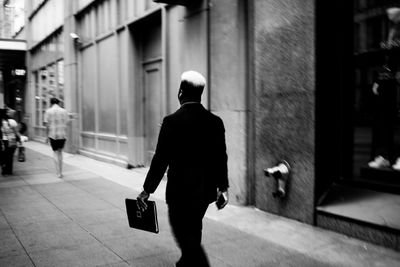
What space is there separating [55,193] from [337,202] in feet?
17.6

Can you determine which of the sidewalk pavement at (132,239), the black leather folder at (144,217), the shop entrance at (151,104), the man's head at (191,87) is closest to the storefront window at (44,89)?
the shop entrance at (151,104)

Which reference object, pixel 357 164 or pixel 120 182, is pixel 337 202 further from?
pixel 120 182

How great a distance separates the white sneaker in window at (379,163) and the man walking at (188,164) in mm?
3213

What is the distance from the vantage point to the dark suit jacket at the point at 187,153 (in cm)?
334

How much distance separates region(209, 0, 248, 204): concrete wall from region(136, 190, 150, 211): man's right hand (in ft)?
11.9

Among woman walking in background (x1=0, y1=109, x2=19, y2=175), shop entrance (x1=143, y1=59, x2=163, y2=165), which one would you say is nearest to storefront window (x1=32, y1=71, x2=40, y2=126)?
woman walking in background (x1=0, y1=109, x2=19, y2=175)

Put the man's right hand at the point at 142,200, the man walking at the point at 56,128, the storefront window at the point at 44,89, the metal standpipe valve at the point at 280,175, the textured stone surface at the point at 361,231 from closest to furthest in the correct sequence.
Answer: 1. the man's right hand at the point at 142,200
2. the textured stone surface at the point at 361,231
3. the metal standpipe valve at the point at 280,175
4. the man walking at the point at 56,128
5. the storefront window at the point at 44,89

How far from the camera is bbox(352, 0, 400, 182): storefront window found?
557 cm

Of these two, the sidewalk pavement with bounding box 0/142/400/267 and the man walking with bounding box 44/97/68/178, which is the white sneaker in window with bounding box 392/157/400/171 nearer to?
the sidewalk pavement with bounding box 0/142/400/267

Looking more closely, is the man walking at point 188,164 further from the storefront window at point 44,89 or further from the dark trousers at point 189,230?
the storefront window at point 44,89

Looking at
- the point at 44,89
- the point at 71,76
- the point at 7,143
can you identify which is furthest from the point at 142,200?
the point at 44,89

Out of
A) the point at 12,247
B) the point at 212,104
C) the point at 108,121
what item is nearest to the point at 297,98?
the point at 212,104

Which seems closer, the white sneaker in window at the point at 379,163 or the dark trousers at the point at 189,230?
the dark trousers at the point at 189,230

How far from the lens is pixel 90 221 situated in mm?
6125
